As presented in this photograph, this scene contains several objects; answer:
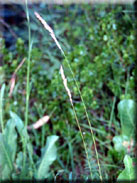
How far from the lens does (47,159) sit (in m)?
1.30

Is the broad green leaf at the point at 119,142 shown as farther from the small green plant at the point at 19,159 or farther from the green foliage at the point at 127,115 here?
the small green plant at the point at 19,159

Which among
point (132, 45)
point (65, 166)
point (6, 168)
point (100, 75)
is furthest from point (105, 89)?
point (6, 168)

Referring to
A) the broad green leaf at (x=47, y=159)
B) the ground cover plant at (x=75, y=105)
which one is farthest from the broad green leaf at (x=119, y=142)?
the broad green leaf at (x=47, y=159)

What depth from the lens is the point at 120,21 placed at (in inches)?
68.1

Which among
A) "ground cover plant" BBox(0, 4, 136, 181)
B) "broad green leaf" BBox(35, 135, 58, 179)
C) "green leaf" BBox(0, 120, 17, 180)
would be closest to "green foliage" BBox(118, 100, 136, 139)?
"ground cover plant" BBox(0, 4, 136, 181)

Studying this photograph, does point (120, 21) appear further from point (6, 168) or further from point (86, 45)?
point (6, 168)

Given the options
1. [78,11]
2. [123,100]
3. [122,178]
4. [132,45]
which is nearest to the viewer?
[122,178]

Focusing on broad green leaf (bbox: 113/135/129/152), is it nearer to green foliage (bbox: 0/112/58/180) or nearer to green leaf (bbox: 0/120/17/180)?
green foliage (bbox: 0/112/58/180)

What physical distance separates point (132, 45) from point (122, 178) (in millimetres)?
845

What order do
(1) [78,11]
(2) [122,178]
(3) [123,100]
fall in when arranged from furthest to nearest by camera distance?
(1) [78,11] < (3) [123,100] < (2) [122,178]

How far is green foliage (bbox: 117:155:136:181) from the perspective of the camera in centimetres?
90

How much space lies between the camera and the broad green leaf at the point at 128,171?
2.97 ft

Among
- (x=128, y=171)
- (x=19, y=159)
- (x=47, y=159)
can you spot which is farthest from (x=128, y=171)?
(x=19, y=159)

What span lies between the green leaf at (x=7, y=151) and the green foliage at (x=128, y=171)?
1.69 feet
